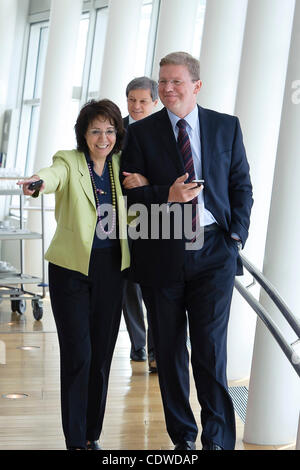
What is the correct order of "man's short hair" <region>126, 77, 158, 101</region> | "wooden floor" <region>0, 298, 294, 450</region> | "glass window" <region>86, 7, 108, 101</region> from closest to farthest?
"wooden floor" <region>0, 298, 294, 450</region> < "man's short hair" <region>126, 77, 158, 101</region> < "glass window" <region>86, 7, 108, 101</region>

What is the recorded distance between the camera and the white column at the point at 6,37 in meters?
12.7

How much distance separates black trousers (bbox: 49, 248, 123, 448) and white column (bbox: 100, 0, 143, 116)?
5797mm

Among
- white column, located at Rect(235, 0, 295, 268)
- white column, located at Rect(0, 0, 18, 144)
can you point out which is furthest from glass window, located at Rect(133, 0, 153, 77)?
white column, located at Rect(235, 0, 295, 268)

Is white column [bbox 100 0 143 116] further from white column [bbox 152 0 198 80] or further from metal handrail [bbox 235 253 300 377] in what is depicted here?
metal handrail [bbox 235 253 300 377]

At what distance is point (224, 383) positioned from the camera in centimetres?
355

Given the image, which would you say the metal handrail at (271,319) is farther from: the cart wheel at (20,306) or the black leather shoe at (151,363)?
the cart wheel at (20,306)

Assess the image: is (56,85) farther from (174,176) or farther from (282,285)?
(174,176)

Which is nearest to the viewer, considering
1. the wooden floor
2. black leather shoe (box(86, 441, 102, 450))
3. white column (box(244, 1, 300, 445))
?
black leather shoe (box(86, 441, 102, 450))

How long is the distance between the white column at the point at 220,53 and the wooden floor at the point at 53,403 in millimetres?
2057

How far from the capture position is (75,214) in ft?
11.5

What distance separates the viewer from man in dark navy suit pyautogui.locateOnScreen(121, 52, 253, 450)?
3.46m

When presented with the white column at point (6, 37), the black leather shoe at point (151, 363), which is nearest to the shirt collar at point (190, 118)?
the black leather shoe at point (151, 363)

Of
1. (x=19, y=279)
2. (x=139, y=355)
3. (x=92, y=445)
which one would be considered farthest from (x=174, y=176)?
(x=19, y=279)
